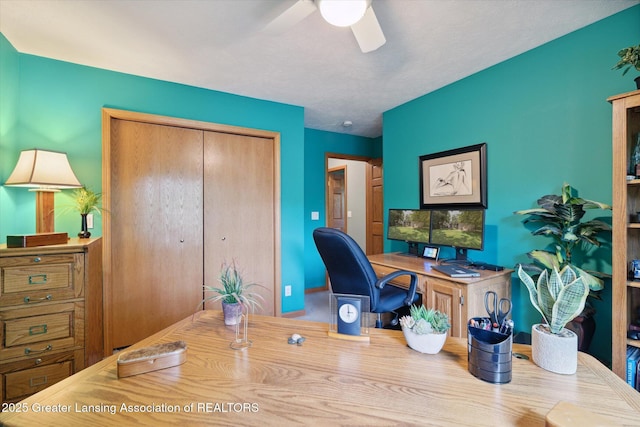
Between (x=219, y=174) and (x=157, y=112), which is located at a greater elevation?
(x=157, y=112)

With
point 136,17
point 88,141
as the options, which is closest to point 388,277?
point 136,17

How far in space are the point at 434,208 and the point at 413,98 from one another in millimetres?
1266

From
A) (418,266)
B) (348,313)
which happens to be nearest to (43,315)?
(348,313)

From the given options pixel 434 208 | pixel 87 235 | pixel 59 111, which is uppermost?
pixel 59 111

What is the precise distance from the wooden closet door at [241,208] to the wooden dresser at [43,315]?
120 cm

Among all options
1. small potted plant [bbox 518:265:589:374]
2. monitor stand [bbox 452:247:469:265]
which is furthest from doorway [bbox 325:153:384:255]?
small potted plant [bbox 518:265:589:374]

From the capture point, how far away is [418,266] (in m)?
2.39

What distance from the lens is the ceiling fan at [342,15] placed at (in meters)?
1.32

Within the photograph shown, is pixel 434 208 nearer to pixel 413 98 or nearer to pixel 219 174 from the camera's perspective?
pixel 413 98

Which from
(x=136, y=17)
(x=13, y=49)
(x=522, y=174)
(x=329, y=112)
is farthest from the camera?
(x=329, y=112)

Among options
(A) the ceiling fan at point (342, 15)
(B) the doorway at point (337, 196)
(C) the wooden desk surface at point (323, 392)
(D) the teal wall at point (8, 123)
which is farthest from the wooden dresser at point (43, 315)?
(B) the doorway at point (337, 196)

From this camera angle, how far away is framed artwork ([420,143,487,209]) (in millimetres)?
2521

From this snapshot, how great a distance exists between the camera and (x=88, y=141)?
2387 mm

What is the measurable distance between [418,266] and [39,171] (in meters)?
2.87
